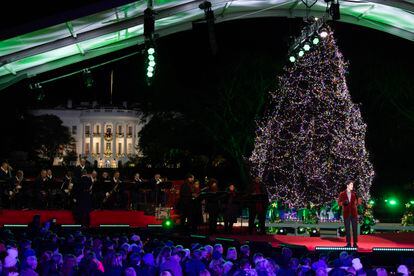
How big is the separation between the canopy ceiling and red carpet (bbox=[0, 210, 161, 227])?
441 centimetres

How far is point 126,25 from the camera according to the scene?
64.8ft

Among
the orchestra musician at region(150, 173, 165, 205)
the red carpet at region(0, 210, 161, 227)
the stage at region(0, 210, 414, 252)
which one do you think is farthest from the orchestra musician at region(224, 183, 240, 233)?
the orchestra musician at region(150, 173, 165, 205)

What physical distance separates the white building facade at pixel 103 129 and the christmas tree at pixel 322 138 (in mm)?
78164

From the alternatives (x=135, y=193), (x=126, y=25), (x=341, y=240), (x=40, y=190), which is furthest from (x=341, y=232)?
Answer: (x=40, y=190)

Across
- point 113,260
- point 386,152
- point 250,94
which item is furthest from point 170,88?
point 113,260

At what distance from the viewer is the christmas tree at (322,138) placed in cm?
2733

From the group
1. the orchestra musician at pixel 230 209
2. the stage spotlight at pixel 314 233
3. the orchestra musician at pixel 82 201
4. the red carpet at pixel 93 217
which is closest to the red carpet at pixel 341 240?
the orchestra musician at pixel 230 209

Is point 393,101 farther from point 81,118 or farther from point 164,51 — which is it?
point 81,118

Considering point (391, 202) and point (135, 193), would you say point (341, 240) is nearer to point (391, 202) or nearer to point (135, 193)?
point (135, 193)

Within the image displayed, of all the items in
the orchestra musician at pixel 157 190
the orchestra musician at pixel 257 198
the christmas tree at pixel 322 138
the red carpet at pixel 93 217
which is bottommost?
the red carpet at pixel 93 217

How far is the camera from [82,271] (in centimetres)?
950

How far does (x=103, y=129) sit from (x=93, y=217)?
8625 centimetres

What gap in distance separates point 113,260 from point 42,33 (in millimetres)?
9750

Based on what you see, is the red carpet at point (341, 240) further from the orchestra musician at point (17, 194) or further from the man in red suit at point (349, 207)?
the orchestra musician at point (17, 194)
